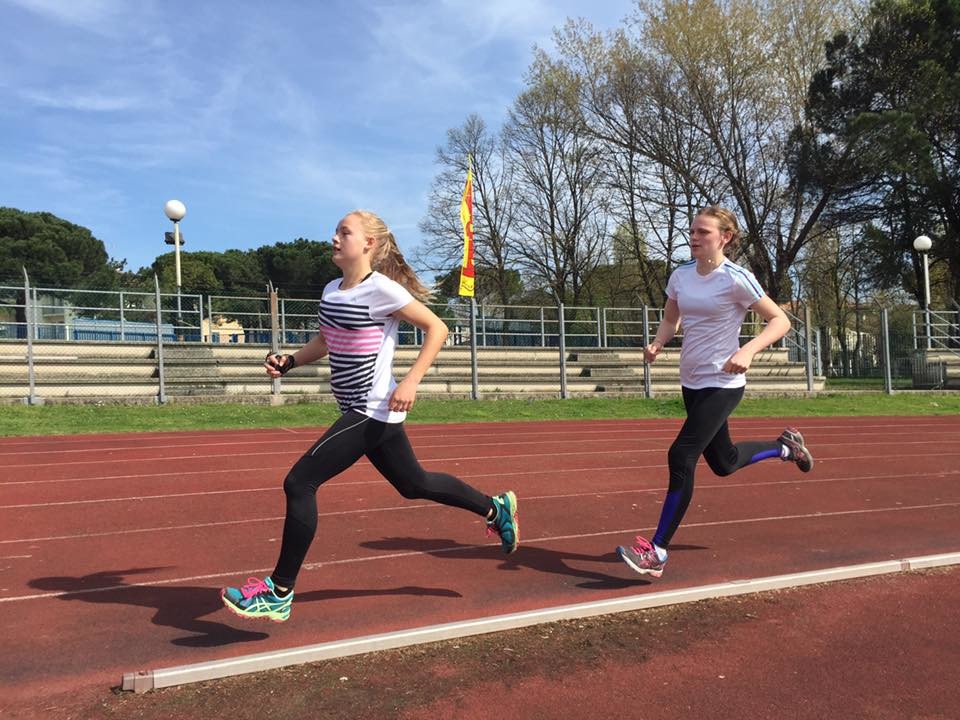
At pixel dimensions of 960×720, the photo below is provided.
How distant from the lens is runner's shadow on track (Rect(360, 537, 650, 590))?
13.8 feet

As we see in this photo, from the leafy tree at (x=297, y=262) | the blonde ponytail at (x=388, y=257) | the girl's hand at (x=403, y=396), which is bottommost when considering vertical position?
the girl's hand at (x=403, y=396)

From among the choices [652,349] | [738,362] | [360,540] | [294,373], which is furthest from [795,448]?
[294,373]

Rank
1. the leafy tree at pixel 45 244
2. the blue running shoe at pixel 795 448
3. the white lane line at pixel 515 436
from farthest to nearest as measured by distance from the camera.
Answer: the leafy tree at pixel 45 244, the white lane line at pixel 515 436, the blue running shoe at pixel 795 448

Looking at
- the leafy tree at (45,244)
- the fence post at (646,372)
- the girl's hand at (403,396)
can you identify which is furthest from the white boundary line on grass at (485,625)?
the leafy tree at (45,244)

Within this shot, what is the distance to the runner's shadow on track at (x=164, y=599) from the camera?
3430 mm

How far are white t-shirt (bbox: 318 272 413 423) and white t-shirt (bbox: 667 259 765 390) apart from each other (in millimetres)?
1658

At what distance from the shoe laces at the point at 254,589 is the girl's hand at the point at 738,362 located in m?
2.45

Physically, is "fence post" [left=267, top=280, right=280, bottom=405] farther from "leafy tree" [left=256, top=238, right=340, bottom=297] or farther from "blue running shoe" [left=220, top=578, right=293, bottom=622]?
"leafy tree" [left=256, top=238, right=340, bottom=297]

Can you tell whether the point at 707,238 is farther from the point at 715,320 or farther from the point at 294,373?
the point at 294,373

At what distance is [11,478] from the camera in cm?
794

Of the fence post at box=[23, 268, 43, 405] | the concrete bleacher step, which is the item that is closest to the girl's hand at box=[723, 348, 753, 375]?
the concrete bleacher step

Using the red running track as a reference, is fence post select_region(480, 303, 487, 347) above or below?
above

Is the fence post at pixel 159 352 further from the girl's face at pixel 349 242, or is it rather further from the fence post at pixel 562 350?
the girl's face at pixel 349 242

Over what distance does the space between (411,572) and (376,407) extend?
1.37 meters
